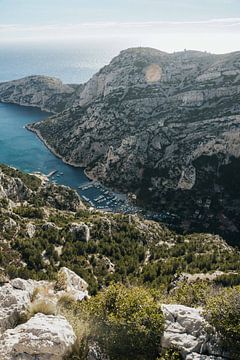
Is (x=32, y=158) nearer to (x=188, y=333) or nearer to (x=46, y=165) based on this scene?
(x=46, y=165)

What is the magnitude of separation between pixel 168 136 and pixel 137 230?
68.9 meters

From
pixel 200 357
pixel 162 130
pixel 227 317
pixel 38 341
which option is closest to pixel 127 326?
pixel 200 357

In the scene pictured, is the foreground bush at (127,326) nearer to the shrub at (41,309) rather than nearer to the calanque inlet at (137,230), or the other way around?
the calanque inlet at (137,230)

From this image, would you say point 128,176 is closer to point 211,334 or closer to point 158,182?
point 158,182

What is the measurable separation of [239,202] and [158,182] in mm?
24930

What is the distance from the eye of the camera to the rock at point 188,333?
Result: 1505 cm

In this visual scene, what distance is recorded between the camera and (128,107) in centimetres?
16100

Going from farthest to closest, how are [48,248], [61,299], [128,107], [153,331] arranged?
1. [128,107]
2. [48,248]
3. [61,299]
4. [153,331]

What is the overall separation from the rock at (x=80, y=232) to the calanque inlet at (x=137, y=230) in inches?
8.2

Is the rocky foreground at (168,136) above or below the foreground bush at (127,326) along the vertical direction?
below

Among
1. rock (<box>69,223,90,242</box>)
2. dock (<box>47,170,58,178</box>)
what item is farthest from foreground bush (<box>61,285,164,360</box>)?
dock (<box>47,170,58,178</box>)

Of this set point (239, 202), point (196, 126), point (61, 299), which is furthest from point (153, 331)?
point (196, 126)

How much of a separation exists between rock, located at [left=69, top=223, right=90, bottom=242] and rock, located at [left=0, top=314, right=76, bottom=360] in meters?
43.4

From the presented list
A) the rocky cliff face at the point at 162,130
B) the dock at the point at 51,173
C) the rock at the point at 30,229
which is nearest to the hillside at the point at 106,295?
the rock at the point at 30,229
